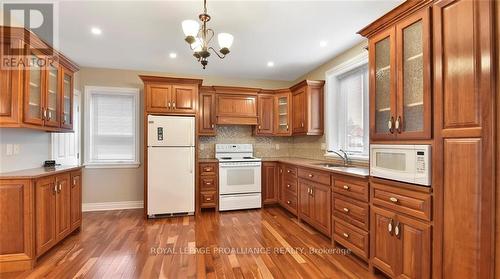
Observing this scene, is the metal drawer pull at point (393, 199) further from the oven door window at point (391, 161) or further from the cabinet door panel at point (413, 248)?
the oven door window at point (391, 161)

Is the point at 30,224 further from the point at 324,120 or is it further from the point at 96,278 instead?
the point at 324,120

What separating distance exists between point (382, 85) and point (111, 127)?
4341 mm

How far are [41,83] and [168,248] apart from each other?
7.52 feet

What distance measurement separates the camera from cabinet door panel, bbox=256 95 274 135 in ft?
15.6

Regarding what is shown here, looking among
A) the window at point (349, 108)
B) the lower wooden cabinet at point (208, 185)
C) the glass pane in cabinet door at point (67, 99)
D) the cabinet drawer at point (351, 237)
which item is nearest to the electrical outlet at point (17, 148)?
the glass pane in cabinet door at point (67, 99)

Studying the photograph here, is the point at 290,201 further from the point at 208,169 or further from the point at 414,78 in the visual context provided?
the point at 414,78

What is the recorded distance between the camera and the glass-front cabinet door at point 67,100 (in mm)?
3068

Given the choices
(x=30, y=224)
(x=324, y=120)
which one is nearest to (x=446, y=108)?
(x=324, y=120)

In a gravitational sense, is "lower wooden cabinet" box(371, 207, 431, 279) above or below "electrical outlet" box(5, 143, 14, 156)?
below

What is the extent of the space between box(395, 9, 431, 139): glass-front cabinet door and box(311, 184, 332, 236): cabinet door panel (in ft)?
4.13

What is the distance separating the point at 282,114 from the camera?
15.8 ft

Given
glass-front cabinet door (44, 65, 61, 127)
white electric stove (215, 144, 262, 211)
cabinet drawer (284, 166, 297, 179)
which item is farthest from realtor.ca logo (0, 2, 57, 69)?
cabinet drawer (284, 166, 297, 179)

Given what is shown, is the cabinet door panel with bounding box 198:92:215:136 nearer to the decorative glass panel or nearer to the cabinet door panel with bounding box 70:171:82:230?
the cabinet door panel with bounding box 70:171:82:230

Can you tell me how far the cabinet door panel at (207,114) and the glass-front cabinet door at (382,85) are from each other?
114 inches
